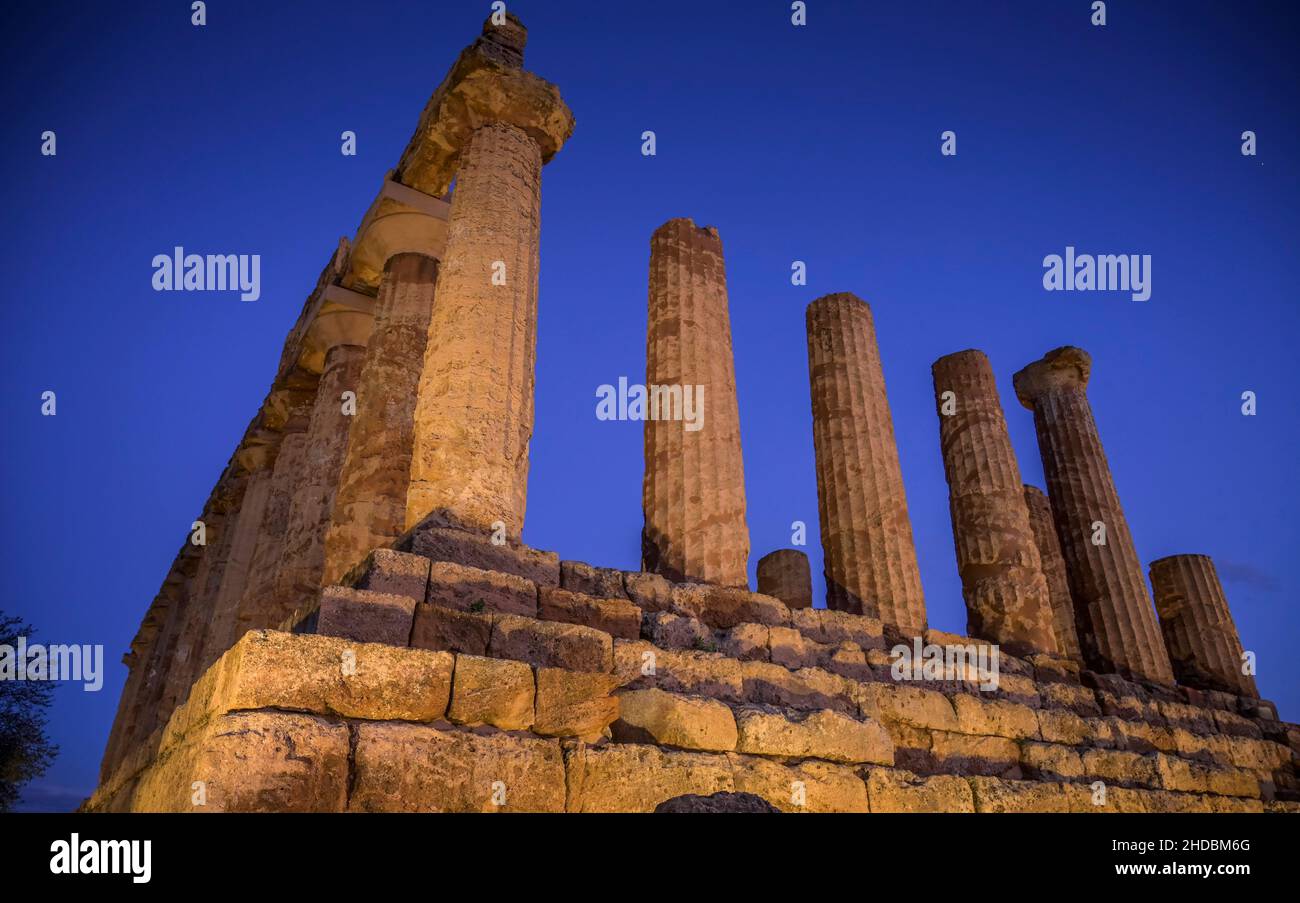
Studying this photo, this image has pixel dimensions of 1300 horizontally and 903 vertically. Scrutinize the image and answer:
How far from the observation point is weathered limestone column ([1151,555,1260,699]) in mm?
17922

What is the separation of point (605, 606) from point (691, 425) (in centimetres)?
428

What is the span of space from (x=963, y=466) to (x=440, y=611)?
40.7 ft

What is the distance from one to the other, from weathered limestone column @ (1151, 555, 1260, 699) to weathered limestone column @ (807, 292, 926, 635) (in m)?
9.49

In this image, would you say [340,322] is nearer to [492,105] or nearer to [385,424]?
[385,424]

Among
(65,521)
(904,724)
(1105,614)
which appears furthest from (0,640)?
(65,521)

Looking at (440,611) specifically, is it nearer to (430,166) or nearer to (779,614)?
(779,614)

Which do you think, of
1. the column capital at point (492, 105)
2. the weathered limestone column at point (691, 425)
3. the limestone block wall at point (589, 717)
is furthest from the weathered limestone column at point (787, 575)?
the column capital at point (492, 105)

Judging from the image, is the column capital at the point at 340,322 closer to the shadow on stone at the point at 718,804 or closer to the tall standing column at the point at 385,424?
the tall standing column at the point at 385,424

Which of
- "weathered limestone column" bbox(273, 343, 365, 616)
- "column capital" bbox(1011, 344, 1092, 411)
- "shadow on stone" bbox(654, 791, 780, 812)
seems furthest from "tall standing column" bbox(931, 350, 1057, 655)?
"weathered limestone column" bbox(273, 343, 365, 616)

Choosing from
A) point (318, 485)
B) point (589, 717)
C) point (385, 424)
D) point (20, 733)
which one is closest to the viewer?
point (589, 717)

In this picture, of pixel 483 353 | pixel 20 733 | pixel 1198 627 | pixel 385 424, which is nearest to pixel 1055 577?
pixel 1198 627

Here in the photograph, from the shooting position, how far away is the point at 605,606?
7410mm

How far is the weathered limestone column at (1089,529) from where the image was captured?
16141 millimetres

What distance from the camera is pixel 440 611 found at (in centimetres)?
603
